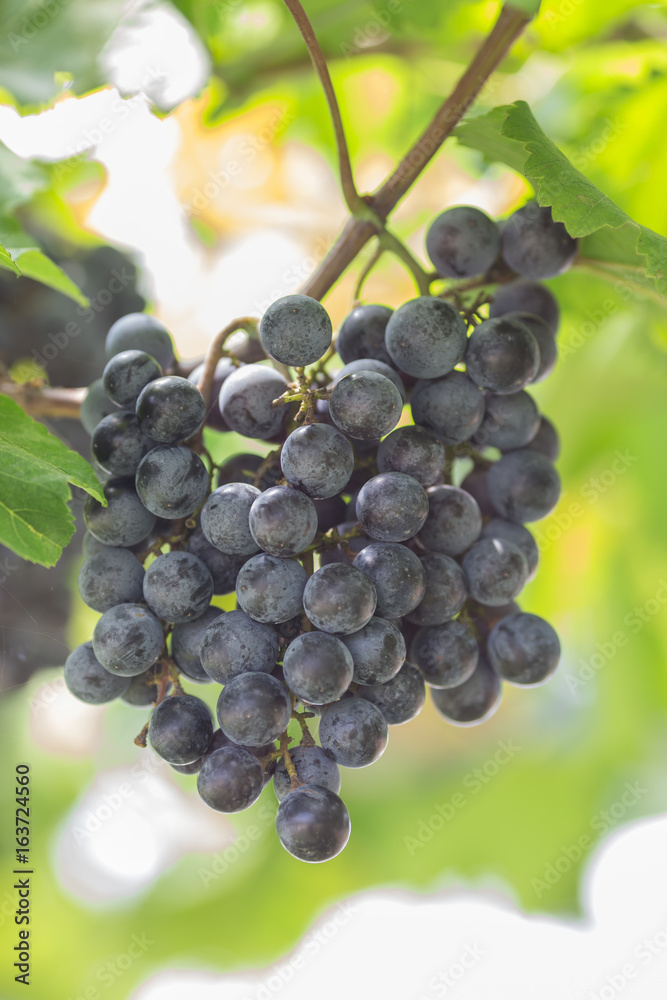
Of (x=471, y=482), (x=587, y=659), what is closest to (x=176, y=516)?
(x=471, y=482)

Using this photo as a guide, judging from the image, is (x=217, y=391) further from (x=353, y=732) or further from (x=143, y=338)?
(x=353, y=732)

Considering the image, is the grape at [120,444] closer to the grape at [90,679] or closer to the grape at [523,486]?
the grape at [90,679]

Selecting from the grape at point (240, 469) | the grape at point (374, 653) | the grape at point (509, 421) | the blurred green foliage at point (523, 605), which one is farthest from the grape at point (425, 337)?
the blurred green foliage at point (523, 605)

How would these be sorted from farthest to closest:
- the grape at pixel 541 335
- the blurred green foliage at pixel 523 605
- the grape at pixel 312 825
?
1. the blurred green foliage at pixel 523 605
2. the grape at pixel 541 335
3. the grape at pixel 312 825

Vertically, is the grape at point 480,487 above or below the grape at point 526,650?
above

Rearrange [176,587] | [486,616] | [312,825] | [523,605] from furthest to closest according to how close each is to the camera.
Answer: [523,605] → [486,616] → [176,587] → [312,825]

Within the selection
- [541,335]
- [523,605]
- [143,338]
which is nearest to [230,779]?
[143,338]
